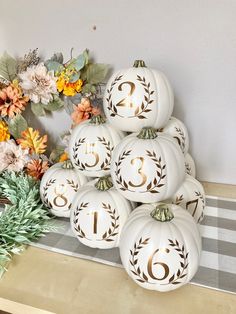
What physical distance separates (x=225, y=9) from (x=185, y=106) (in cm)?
29

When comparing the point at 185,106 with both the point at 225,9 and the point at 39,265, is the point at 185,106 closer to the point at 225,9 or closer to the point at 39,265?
the point at 225,9

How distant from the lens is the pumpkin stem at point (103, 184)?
0.68 meters

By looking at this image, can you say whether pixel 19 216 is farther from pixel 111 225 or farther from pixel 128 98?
pixel 128 98

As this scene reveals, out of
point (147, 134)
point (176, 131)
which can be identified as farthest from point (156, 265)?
point (176, 131)

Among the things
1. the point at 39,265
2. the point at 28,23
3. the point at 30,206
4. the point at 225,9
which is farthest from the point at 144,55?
the point at 39,265

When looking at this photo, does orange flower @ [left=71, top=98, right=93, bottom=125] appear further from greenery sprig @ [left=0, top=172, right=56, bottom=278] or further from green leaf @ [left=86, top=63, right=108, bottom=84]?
greenery sprig @ [left=0, top=172, right=56, bottom=278]

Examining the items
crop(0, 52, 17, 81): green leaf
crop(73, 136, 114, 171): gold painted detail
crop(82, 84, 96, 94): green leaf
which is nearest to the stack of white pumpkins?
crop(73, 136, 114, 171): gold painted detail

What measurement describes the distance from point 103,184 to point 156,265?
0.73 ft

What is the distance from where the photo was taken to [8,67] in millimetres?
956

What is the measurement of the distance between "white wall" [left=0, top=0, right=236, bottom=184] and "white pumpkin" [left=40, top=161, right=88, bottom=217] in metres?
0.39

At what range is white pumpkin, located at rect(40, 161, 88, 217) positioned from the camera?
77 cm

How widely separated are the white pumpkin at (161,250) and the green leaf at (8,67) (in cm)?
66

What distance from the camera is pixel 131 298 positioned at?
57 centimetres

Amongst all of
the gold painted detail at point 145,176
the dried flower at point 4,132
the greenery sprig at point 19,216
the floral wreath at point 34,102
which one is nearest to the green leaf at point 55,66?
the floral wreath at point 34,102
